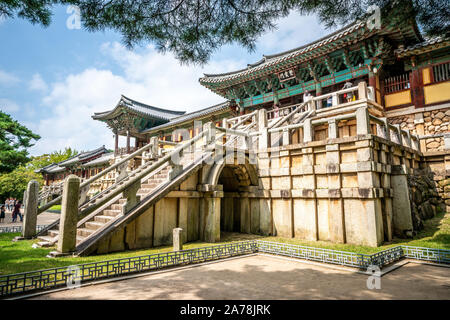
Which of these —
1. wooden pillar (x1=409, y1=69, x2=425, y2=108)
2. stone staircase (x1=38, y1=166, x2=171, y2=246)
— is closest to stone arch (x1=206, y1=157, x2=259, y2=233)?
stone staircase (x1=38, y1=166, x2=171, y2=246)

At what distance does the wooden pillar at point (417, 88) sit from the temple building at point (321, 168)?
0.05m

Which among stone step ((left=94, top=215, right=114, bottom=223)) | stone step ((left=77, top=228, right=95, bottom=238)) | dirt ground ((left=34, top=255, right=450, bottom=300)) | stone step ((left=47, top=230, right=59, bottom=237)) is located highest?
stone step ((left=94, top=215, right=114, bottom=223))

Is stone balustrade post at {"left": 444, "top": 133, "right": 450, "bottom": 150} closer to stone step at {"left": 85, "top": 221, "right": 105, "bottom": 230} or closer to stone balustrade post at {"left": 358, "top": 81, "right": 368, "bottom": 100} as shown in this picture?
stone balustrade post at {"left": 358, "top": 81, "right": 368, "bottom": 100}

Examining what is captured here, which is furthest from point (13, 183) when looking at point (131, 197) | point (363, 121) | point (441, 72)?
point (441, 72)

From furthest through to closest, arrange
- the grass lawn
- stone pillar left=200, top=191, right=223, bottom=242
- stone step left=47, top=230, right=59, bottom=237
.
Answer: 1. stone pillar left=200, top=191, right=223, bottom=242
2. stone step left=47, top=230, right=59, bottom=237
3. the grass lawn

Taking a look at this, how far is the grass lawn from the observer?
549 centimetres

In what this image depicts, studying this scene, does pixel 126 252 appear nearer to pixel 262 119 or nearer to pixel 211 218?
pixel 211 218

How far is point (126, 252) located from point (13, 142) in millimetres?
30606

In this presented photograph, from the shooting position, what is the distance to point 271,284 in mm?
4438

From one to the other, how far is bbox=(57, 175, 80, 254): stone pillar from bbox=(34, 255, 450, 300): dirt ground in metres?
2.65

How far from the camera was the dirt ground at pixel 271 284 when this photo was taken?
12.7 feet

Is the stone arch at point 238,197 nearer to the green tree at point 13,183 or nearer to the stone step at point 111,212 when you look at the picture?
the stone step at point 111,212

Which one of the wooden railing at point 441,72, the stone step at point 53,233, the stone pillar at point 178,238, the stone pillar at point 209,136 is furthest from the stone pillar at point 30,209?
A: the wooden railing at point 441,72
